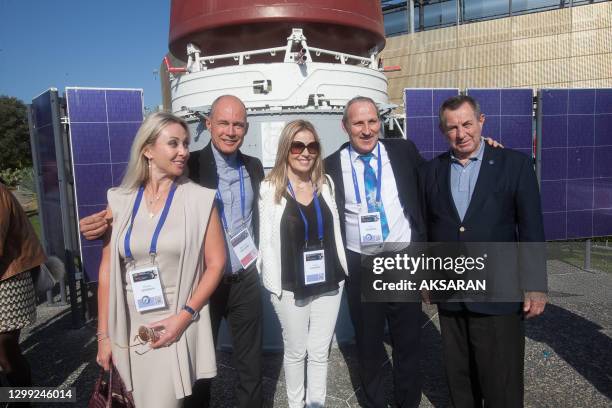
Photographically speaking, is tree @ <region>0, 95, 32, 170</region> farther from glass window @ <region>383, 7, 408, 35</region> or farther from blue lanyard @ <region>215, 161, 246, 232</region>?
blue lanyard @ <region>215, 161, 246, 232</region>

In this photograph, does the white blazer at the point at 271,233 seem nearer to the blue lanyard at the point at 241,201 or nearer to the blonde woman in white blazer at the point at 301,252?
the blonde woman in white blazer at the point at 301,252

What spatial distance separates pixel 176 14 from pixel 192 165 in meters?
3.15

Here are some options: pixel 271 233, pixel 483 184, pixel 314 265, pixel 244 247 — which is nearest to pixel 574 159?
pixel 483 184

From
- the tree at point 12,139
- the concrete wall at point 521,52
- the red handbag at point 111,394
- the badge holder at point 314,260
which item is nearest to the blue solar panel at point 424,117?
the badge holder at point 314,260

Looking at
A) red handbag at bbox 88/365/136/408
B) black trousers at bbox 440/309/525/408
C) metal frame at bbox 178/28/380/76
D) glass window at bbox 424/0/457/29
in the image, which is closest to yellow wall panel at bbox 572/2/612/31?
glass window at bbox 424/0/457/29

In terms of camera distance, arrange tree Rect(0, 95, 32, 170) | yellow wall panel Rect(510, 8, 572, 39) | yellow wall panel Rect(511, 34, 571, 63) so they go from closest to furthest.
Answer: yellow wall panel Rect(510, 8, 572, 39) < yellow wall panel Rect(511, 34, 571, 63) < tree Rect(0, 95, 32, 170)

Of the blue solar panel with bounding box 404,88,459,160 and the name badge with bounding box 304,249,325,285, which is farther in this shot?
the blue solar panel with bounding box 404,88,459,160

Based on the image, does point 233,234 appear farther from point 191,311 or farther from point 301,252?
point 191,311

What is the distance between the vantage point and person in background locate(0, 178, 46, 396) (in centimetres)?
322

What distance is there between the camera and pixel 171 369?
2.37 meters

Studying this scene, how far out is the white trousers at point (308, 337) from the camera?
305cm

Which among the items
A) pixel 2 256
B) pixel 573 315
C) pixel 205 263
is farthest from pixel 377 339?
pixel 573 315

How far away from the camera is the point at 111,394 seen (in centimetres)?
234

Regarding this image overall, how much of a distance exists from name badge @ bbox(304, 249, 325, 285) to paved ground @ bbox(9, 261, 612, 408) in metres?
1.53
